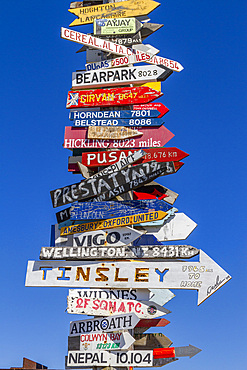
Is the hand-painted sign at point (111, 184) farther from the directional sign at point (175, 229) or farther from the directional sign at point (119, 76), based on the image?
the directional sign at point (119, 76)

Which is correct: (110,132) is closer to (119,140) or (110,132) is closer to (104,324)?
(119,140)

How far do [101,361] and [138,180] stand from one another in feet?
10.5

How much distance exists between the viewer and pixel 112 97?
12.3 m

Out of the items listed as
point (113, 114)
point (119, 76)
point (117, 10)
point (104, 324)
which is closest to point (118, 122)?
point (113, 114)

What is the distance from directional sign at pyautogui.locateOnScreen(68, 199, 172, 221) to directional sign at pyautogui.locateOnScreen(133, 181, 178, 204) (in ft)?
2.39

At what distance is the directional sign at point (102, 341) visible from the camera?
10219 mm

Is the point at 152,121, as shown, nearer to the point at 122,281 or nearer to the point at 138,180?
the point at 138,180

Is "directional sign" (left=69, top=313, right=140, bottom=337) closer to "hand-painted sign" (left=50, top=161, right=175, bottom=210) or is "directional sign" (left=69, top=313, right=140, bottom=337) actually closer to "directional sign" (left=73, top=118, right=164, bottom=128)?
"hand-painted sign" (left=50, top=161, right=175, bottom=210)

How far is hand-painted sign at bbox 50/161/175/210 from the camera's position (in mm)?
11078

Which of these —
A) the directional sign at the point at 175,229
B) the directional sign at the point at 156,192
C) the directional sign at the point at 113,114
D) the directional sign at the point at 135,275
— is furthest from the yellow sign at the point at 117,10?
the directional sign at the point at 135,275

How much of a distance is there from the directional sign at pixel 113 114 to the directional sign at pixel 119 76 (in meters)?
0.62

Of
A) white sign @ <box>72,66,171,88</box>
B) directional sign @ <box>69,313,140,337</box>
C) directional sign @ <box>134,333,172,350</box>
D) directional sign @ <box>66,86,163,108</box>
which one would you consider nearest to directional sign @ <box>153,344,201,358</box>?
directional sign @ <box>134,333,172,350</box>

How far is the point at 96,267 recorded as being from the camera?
35.3ft

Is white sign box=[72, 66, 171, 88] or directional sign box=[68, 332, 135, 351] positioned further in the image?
white sign box=[72, 66, 171, 88]
